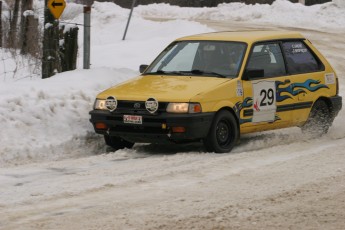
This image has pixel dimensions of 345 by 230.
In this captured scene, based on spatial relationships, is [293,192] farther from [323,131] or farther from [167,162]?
[323,131]

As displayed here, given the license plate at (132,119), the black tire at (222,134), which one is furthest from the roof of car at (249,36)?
the license plate at (132,119)

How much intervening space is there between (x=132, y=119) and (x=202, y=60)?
4.99ft

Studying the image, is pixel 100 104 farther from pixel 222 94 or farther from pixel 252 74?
pixel 252 74

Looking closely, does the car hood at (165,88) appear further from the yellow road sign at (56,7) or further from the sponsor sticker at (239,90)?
the yellow road sign at (56,7)

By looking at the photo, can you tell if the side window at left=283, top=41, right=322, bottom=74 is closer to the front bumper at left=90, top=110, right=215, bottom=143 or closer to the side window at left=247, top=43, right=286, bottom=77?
the side window at left=247, top=43, right=286, bottom=77

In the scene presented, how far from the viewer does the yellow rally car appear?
1030 centimetres

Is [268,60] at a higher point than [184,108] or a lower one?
higher

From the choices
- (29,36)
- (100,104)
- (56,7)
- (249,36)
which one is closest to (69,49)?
(56,7)

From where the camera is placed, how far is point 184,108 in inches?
401

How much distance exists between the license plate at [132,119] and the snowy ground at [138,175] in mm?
411

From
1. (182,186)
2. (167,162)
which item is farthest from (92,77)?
(182,186)

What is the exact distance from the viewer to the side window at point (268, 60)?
450 inches

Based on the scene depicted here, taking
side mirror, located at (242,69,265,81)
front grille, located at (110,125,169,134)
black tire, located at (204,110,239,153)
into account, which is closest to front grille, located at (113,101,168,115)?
front grille, located at (110,125,169,134)

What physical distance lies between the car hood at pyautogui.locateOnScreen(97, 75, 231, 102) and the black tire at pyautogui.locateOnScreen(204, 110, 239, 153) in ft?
1.35
